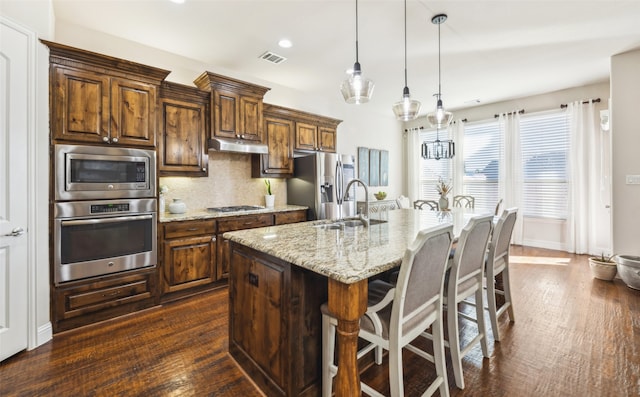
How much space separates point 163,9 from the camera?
265 cm

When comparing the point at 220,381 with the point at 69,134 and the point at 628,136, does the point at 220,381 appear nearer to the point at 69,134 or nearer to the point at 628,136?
the point at 69,134

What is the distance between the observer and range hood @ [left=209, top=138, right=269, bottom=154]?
3.46 m

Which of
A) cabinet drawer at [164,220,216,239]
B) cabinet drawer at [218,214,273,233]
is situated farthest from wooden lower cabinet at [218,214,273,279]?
cabinet drawer at [164,220,216,239]

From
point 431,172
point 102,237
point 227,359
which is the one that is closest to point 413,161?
point 431,172

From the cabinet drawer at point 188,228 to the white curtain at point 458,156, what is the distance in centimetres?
514

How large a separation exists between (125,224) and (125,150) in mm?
669

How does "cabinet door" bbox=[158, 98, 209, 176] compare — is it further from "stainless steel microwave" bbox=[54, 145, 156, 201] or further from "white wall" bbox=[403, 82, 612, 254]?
"white wall" bbox=[403, 82, 612, 254]

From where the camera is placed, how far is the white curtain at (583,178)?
4.73 m

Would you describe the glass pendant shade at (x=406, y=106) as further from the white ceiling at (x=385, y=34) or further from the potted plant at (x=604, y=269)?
the potted plant at (x=604, y=269)

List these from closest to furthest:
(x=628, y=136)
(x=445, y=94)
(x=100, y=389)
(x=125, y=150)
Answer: (x=100, y=389), (x=125, y=150), (x=628, y=136), (x=445, y=94)

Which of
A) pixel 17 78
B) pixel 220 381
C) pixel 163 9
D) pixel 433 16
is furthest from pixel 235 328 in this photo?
pixel 433 16

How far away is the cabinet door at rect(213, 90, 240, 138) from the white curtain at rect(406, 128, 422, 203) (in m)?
4.55

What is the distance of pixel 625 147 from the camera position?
3549 mm

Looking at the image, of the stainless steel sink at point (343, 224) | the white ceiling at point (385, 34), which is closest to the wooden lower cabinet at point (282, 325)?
the stainless steel sink at point (343, 224)
